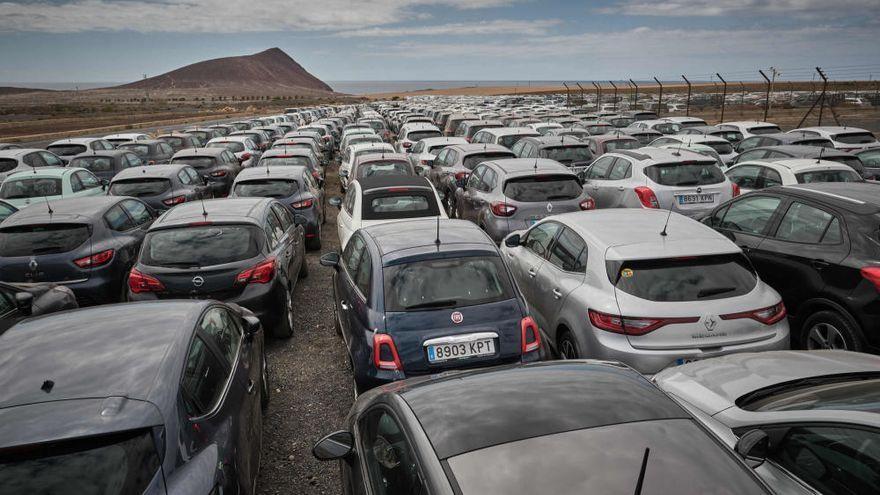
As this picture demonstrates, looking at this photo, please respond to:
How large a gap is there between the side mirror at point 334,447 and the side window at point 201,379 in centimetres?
73

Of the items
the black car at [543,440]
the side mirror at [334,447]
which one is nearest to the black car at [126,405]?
the side mirror at [334,447]

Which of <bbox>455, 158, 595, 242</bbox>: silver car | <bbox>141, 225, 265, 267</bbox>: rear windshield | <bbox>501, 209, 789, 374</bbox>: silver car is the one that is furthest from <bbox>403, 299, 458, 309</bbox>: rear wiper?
<bbox>455, 158, 595, 242</bbox>: silver car

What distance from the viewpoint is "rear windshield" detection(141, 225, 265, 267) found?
622cm

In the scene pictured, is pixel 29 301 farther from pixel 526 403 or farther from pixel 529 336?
pixel 526 403

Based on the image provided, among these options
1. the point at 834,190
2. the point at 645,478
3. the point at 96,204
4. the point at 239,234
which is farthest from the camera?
the point at 96,204

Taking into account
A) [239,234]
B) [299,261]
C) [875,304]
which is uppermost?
[239,234]

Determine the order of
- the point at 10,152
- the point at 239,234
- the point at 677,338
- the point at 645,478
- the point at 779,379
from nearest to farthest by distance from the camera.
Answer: the point at 645,478 → the point at 779,379 → the point at 677,338 → the point at 239,234 → the point at 10,152

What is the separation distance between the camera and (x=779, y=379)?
11.9ft

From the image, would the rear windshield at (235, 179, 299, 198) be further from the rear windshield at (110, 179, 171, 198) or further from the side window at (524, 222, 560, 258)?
the side window at (524, 222, 560, 258)

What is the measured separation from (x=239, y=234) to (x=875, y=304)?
6277 millimetres

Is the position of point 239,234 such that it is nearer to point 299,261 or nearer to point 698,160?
point 299,261

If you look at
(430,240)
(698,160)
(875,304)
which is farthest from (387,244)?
(698,160)

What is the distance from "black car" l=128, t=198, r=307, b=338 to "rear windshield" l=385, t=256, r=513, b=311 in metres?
2.29

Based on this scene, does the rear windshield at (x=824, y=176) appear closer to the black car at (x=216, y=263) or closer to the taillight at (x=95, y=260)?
the black car at (x=216, y=263)
